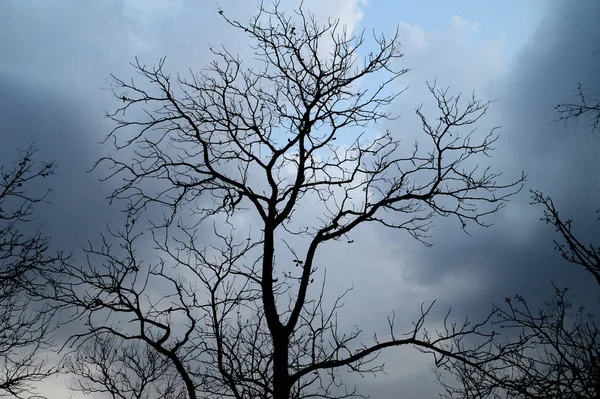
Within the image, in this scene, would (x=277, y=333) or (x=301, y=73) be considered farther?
(x=301, y=73)

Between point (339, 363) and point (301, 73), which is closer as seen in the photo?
point (339, 363)

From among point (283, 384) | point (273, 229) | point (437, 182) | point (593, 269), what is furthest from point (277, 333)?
point (593, 269)

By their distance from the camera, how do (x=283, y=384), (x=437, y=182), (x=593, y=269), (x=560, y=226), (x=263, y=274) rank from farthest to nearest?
(x=437, y=182), (x=263, y=274), (x=283, y=384), (x=560, y=226), (x=593, y=269)

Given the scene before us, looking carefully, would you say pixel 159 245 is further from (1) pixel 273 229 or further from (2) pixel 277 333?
(2) pixel 277 333

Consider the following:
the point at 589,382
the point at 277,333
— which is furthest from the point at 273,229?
the point at 589,382

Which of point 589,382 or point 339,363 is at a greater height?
point 339,363

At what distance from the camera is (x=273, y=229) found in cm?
590

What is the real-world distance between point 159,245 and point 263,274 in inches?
68.1

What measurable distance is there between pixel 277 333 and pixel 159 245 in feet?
7.36

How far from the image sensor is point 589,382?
3504 mm

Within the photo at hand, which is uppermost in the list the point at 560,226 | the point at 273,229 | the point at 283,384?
the point at 273,229

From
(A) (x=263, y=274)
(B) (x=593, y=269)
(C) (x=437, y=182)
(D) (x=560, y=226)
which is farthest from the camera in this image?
(C) (x=437, y=182)

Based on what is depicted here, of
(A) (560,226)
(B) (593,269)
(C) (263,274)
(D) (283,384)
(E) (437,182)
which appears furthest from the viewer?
(E) (437,182)

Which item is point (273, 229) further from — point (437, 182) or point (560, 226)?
point (560, 226)
